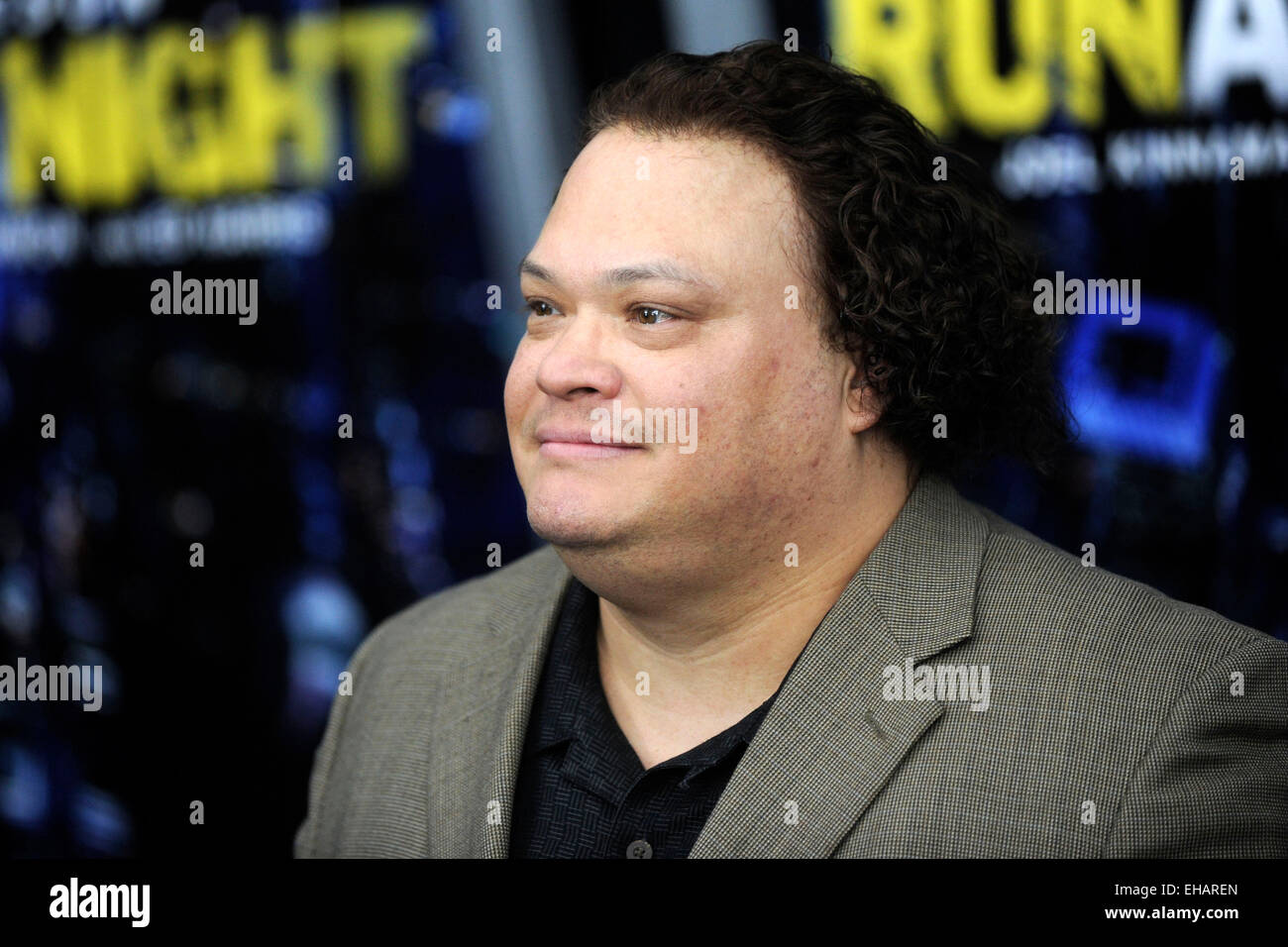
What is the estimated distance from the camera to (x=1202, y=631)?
1926 millimetres

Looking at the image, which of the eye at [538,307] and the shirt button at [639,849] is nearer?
the shirt button at [639,849]

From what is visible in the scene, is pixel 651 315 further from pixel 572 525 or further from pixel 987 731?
pixel 987 731

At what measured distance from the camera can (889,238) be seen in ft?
7.10

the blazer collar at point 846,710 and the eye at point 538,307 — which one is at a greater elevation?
the eye at point 538,307

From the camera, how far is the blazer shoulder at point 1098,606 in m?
1.91

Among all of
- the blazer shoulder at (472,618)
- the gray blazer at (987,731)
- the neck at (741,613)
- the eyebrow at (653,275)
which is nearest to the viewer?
the gray blazer at (987,731)

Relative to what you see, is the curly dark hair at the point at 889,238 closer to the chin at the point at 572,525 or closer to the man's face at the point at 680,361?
the man's face at the point at 680,361

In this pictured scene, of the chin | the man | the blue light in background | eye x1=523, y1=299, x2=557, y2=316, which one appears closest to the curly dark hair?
the man

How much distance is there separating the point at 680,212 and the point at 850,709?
0.79 metres

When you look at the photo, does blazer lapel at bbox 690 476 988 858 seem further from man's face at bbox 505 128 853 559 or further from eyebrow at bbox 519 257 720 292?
eyebrow at bbox 519 257 720 292

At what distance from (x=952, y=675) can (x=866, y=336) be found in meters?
0.56

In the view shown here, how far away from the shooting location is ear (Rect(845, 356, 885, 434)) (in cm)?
212

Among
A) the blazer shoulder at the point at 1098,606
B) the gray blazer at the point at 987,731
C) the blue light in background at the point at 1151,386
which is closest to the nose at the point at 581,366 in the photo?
the gray blazer at the point at 987,731

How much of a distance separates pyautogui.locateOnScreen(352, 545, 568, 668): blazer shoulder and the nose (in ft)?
1.68
